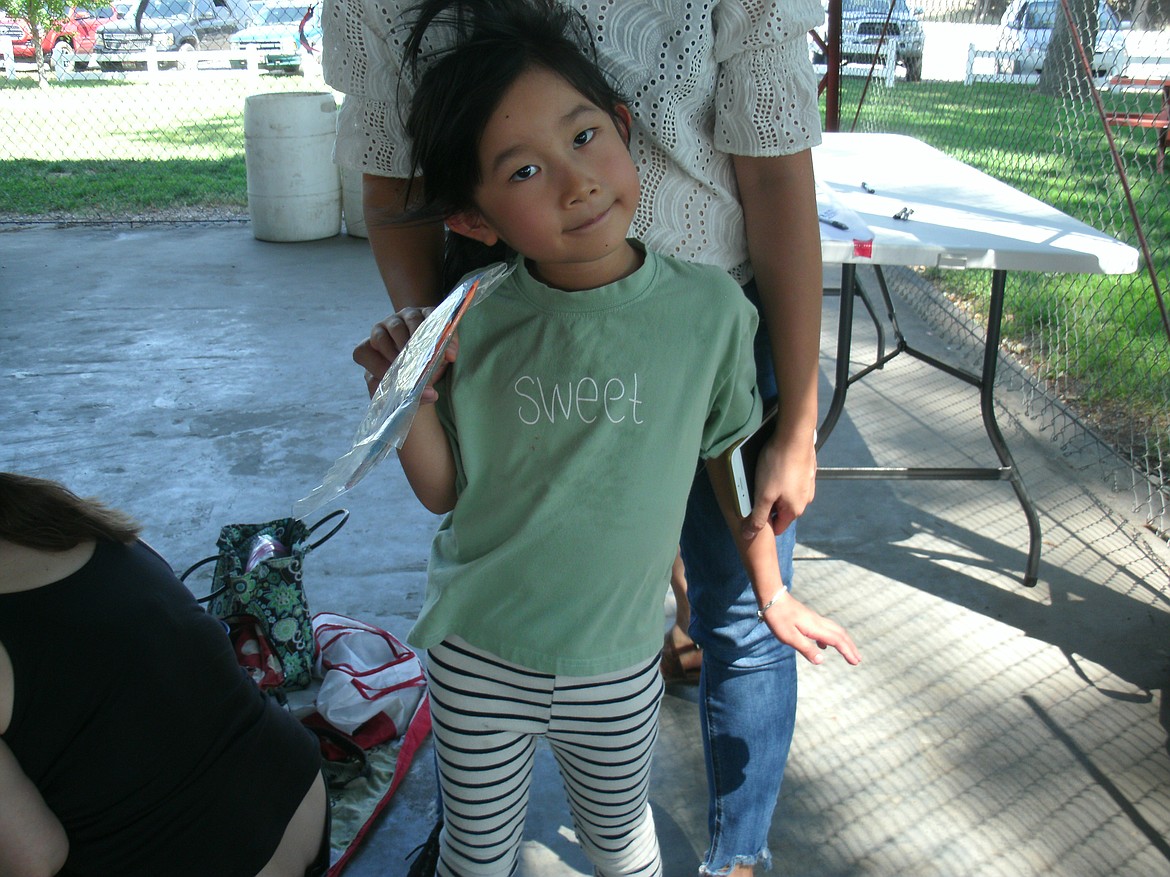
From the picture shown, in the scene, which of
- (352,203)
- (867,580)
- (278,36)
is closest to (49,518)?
(867,580)

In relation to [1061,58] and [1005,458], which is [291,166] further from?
[1005,458]

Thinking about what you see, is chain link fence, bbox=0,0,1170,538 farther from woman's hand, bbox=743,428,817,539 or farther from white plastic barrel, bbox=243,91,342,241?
woman's hand, bbox=743,428,817,539

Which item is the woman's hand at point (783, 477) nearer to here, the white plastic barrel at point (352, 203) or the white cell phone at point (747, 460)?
the white cell phone at point (747, 460)

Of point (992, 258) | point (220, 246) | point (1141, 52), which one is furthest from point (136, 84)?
point (992, 258)

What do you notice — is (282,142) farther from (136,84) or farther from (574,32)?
(136,84)

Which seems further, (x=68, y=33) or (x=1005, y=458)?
(x=68, y=33)

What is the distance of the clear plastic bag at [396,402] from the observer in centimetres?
93

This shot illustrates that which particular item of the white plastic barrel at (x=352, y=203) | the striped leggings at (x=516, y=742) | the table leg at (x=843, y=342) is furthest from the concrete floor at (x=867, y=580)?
the white plastic barrel at (x=352, y=203)

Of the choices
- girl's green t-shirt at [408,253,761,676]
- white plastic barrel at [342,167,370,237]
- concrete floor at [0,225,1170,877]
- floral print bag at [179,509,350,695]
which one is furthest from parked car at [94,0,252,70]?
girl's green t-shirt at [408,253,761,676]

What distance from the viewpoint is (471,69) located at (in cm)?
107

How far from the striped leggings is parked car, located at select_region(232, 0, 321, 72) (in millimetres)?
15051

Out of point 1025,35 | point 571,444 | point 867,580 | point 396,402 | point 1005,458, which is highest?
point 1025,35

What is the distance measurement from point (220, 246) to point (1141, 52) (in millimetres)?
5063

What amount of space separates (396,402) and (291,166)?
5666 millimetres
